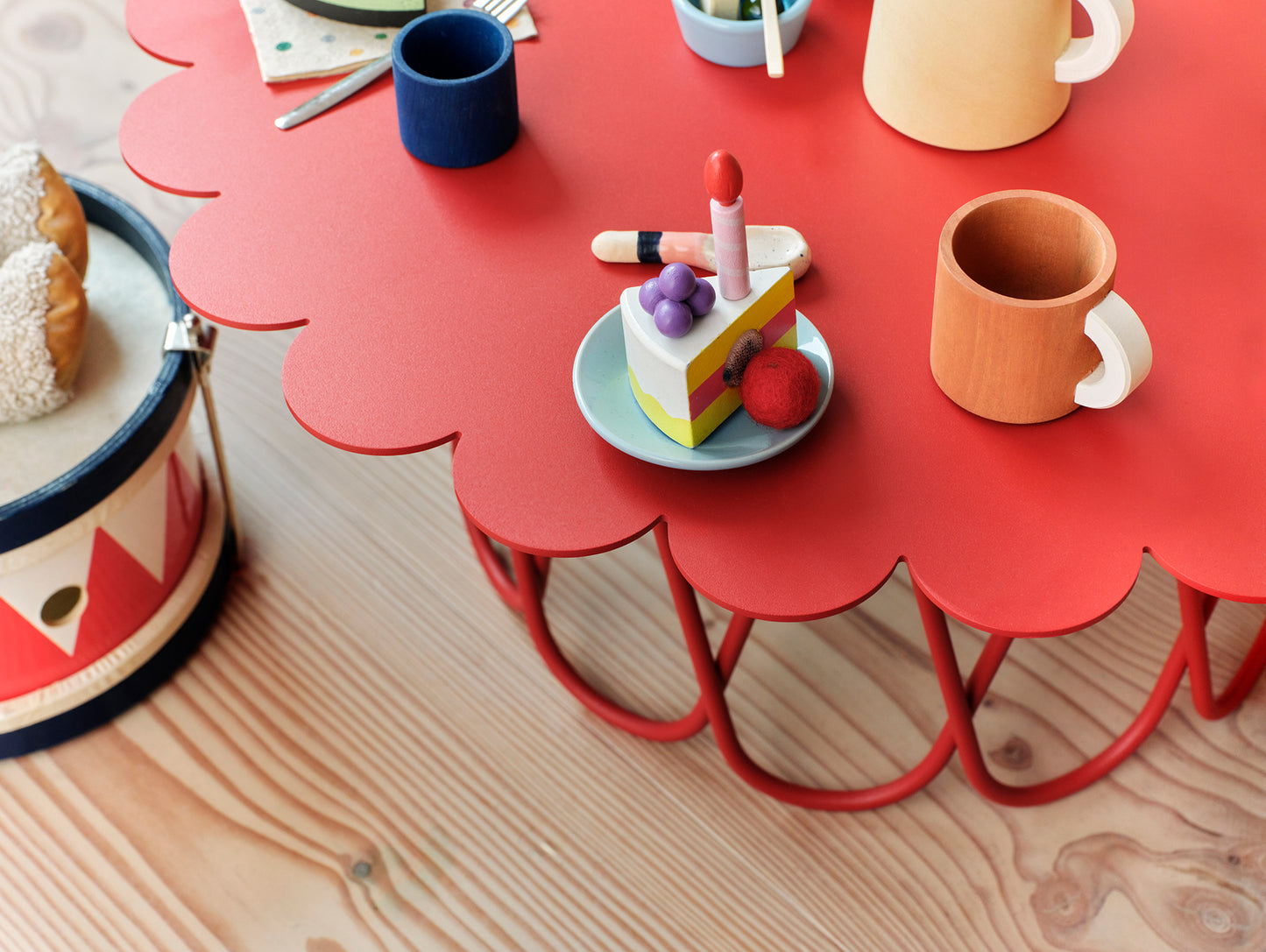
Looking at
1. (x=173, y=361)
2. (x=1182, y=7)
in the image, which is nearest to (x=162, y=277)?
(x=173, y=361)

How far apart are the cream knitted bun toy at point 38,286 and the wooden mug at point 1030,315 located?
79cm

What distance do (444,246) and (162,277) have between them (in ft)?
1.55

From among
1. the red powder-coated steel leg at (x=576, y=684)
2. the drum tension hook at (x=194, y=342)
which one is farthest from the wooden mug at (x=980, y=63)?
the drum tension hook at (x=194, y=342)

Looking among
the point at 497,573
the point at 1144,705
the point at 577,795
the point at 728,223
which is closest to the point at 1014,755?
the point at 1144,705

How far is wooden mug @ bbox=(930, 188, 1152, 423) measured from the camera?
2.41 ft

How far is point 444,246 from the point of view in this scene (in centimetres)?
93

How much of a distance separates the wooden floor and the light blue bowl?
2.21 feet

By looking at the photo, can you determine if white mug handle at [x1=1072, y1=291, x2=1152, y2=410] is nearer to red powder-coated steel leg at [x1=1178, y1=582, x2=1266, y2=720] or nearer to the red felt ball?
the red felt ball

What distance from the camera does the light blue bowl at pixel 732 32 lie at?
3.37 ft

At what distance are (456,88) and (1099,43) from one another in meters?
0.46

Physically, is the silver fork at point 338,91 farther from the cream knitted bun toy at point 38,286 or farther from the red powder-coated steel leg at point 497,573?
the red powder-coated steel leg at point 497,573

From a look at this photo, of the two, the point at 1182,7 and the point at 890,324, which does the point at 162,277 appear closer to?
the point at 890,324

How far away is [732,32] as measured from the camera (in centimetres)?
103

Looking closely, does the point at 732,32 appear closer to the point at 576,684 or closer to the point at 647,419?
the point at 647,419
